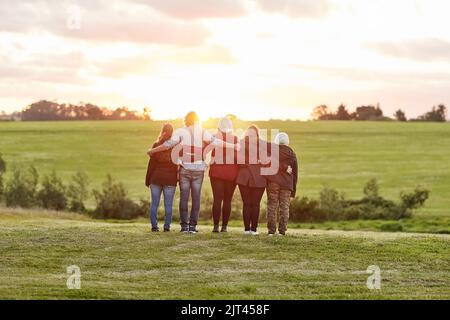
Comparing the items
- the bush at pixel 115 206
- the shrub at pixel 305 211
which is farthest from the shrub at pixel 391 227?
the bush at pixel 115 206

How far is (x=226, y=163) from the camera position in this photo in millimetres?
20266

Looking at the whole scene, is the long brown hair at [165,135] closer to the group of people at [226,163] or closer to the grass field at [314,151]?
the group of people at [226,163]

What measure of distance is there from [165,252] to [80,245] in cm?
214

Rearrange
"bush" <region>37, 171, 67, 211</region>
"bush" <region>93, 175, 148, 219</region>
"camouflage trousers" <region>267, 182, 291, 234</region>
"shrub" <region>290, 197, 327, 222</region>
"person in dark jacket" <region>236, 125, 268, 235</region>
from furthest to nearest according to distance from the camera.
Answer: "bush" <region>37, 171, 67, 211</region>, "bush" <region>93, 175, 148, 219</region>, "shrub" <region>290, 197, 327, 222</region>, "camouflage trousers" <region>267, 182, 291, 234</region>, "person in dark jacket" <region>236, 125, 268, 235</region>

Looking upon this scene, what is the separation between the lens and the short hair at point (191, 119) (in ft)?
67.2

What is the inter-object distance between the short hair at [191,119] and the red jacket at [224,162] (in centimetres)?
66

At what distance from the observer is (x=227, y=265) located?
18016 millimetres

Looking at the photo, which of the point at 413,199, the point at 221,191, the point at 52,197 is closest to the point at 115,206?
the point at 52,197

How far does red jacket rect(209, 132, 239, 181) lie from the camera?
20266 millimetres

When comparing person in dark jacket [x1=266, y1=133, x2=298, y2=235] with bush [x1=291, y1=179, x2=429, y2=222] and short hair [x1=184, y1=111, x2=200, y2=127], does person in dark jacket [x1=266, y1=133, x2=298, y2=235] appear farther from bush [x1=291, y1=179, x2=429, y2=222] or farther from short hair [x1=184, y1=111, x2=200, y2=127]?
bush [x1=291, y1=179, x2=429, y2=222]

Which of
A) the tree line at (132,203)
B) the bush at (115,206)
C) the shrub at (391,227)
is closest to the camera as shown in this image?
the shrub at (391,227)

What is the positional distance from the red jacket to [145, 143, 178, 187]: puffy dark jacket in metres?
1.04

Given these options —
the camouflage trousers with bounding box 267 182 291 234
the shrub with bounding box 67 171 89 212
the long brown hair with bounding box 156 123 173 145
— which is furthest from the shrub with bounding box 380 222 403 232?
the long brown hair with bounding box 156 123 173 145
